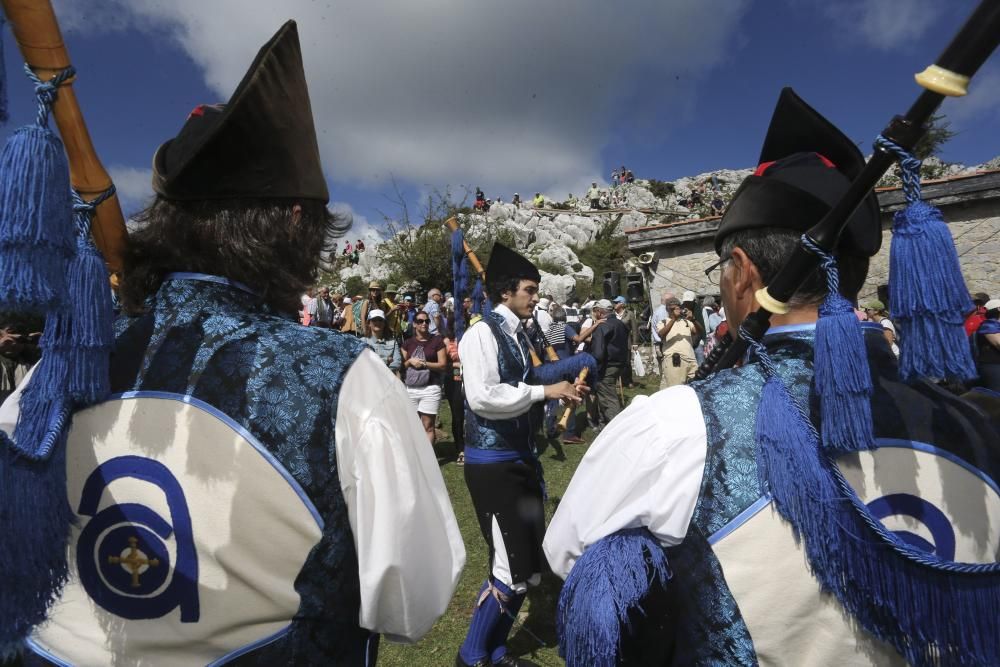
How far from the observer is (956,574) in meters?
0.99

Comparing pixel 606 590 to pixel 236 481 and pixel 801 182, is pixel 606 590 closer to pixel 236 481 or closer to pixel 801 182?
pixel 236 481

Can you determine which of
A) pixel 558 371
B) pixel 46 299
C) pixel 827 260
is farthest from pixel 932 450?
pixel 558 371

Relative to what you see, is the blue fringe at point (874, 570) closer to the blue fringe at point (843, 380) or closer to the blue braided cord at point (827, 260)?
the blue fringe at point (843, 380)

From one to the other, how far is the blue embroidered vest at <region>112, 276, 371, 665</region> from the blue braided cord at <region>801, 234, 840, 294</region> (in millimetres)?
896

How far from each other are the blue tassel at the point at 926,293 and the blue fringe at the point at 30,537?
1519mm

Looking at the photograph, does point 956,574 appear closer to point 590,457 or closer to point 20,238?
point 590,457

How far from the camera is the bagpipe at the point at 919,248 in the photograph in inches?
32.2

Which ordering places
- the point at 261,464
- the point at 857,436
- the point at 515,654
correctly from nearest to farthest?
the point at 857,436 < the point at 261,464 < the point at 515,654

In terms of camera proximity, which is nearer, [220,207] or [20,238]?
[20,238]

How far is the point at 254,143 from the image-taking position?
46.5 inches

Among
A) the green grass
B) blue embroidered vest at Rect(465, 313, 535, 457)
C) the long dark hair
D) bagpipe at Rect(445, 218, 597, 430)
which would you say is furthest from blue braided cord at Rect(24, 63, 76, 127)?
bagpipe at Rect(445, 218, 597, 430)

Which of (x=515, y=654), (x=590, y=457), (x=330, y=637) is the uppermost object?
(x=590, y=457)

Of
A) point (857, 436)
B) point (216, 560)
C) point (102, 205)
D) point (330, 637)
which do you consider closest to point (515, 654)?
point (330, 637)

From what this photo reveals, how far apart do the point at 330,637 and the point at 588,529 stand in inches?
23.1
